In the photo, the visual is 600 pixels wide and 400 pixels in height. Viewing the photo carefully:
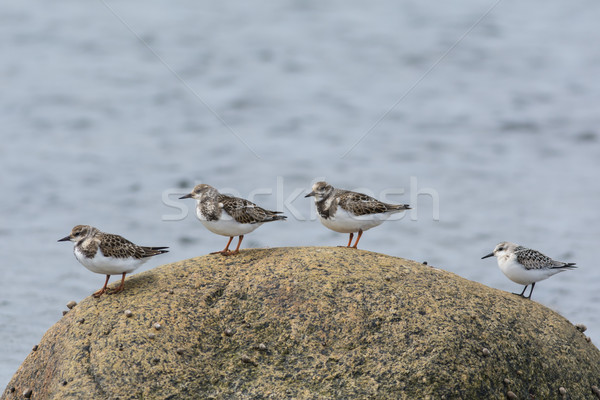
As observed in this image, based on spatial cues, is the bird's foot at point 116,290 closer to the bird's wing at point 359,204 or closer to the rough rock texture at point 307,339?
the rough rock texture at point 307,339

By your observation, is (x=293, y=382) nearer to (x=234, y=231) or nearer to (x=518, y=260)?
(x=234, y=231)

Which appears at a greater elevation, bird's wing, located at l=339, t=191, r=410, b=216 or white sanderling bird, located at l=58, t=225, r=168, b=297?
bird's wing, located at l=339, t=191, r=410, b=216

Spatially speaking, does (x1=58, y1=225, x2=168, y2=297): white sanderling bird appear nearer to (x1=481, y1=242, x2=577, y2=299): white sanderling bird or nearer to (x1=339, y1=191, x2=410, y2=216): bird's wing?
(x1=339, y1=191, x2=410, y2=216): bird's wing

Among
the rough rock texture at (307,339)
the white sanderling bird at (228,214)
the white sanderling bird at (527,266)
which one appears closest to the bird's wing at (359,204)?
the rough rock texture at (307,339)

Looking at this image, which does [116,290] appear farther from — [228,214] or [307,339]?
[307,339]

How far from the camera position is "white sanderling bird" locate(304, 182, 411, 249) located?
1138 centimetres

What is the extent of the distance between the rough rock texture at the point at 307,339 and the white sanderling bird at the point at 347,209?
2.81 feet

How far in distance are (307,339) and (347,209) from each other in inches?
104

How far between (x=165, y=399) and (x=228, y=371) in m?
0.80

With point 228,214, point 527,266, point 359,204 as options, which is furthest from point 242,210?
point 527,266

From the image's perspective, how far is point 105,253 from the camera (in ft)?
32.6

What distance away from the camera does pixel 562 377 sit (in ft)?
32.1

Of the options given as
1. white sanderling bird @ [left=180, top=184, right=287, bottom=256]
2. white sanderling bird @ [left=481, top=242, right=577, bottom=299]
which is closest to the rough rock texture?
white sanderling bird @ [left=180, top=184, right=287, bottom=256]

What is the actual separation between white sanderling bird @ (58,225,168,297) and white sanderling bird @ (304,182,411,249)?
2771 millimetres
